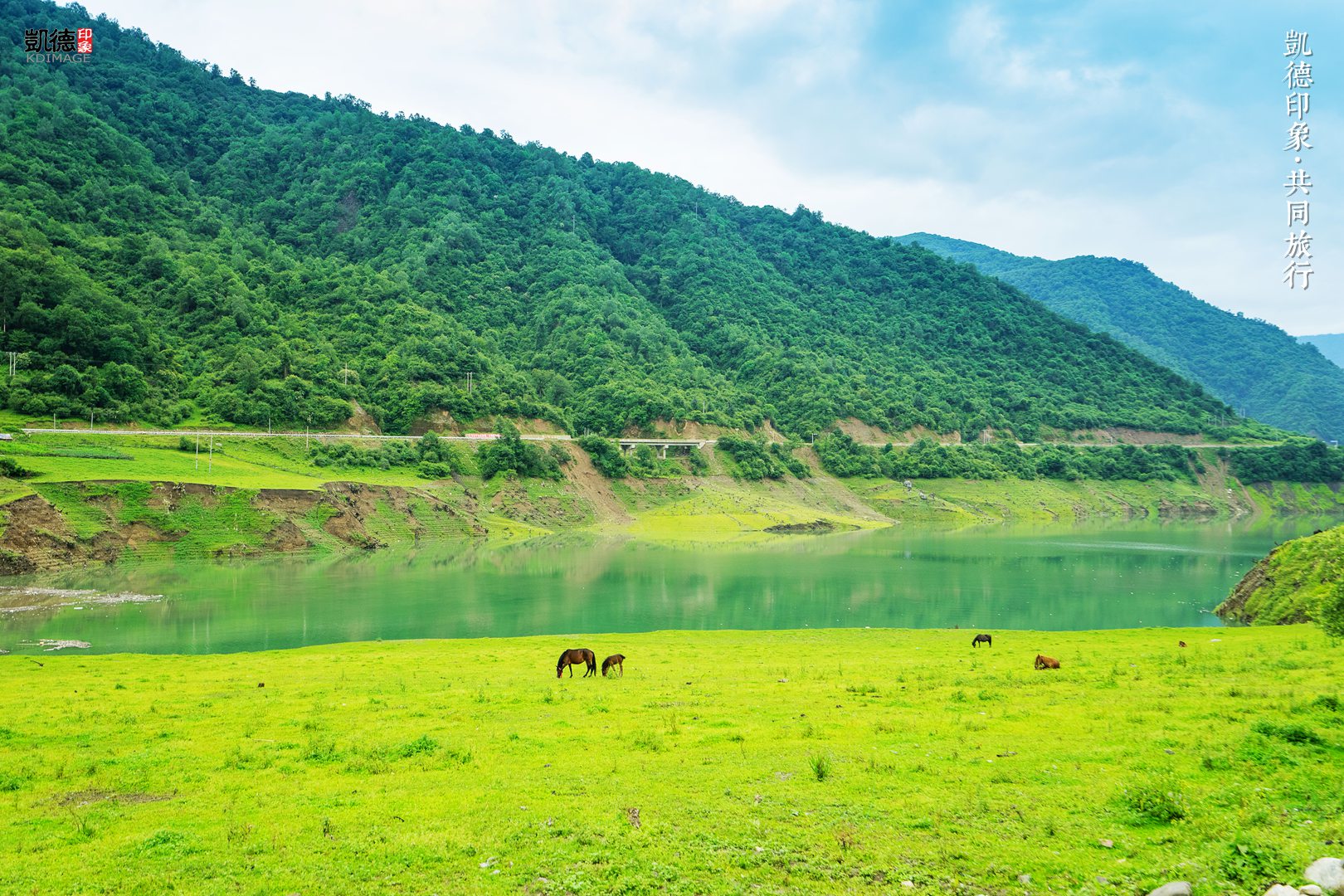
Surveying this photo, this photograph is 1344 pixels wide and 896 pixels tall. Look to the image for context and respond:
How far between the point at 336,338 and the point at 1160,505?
146 m

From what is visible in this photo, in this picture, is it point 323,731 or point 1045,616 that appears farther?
point 1045,616

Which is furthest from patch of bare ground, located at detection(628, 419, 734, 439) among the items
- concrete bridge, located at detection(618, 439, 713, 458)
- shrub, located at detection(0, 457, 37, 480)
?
shrub, located at detection(0, 457, 37, 480)

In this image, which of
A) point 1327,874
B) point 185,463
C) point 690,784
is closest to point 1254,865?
point 1327,874

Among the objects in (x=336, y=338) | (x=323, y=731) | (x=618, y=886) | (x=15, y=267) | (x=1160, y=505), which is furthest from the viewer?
(x=1160, y=505)

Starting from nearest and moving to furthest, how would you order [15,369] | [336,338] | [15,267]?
1. [15,369]
2. [15,267]
3. [336,338]

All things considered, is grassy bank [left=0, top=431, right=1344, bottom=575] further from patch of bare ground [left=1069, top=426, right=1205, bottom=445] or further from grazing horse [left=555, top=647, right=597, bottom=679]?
grazing horse [left=555, top=647, right=597, bottom=679]

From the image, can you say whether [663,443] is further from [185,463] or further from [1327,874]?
[1327,874]

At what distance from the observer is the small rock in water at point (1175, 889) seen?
7.49 metres

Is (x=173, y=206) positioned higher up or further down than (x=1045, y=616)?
higher up

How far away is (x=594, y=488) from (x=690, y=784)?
105 m

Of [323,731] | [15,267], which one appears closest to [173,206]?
[15,267]

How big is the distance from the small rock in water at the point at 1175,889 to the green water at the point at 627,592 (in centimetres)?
3414

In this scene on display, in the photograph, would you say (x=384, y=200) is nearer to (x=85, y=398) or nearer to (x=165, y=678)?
(x=85, y=398)

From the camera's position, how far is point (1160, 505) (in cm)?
14600
